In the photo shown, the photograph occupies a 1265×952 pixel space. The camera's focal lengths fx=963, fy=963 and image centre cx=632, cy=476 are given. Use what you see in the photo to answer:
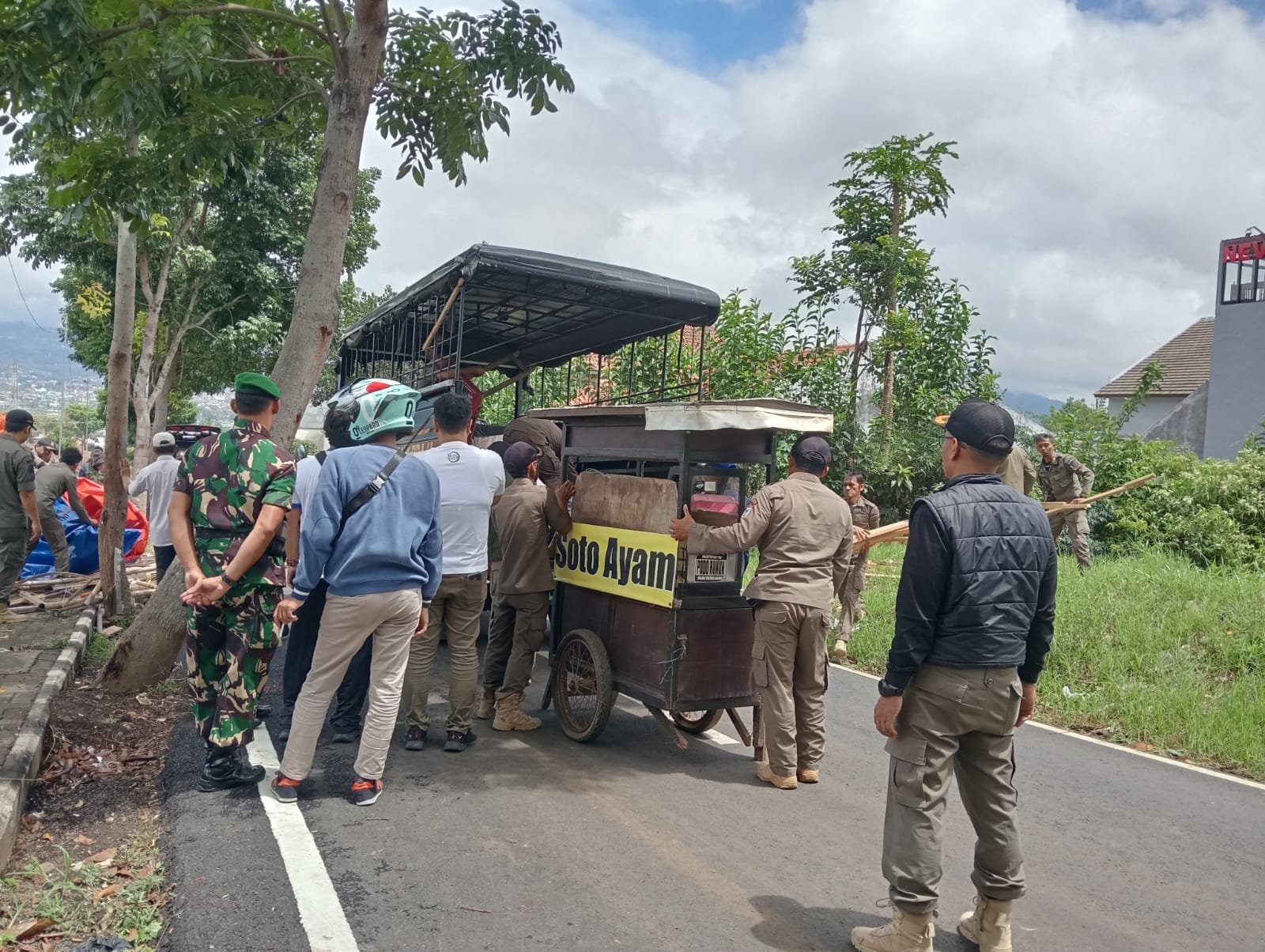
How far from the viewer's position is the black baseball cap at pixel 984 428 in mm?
3467

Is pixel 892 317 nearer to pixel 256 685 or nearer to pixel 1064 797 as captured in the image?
pixel 1064 797

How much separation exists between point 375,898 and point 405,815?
2.85 feet

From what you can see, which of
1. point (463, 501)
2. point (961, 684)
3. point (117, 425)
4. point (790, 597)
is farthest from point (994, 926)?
point (117, 425)

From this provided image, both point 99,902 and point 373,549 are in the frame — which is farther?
point 373,549

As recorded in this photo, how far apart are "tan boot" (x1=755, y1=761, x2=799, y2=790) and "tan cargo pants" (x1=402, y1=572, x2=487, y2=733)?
1.70 m

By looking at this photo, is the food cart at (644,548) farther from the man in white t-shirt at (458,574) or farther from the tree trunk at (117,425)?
the tree trunk at (117,425)

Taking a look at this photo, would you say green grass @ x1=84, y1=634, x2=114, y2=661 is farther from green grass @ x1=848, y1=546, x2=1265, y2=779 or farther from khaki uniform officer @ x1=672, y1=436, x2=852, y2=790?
green grass @ x1=848, y1=546, x2=1265, y2=779

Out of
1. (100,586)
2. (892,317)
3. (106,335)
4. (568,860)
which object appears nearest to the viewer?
(568,860)

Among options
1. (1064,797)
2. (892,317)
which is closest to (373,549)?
(1064,797)

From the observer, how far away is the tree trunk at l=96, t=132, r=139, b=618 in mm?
8688

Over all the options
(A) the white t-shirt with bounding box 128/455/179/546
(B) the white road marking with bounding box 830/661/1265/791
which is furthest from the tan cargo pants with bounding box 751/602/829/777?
(A) the white t-shirt with bounding box 128/455/179/546

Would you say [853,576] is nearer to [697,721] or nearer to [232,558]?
[697,721]

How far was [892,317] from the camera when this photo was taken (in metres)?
15.8

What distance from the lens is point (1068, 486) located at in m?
11.9
